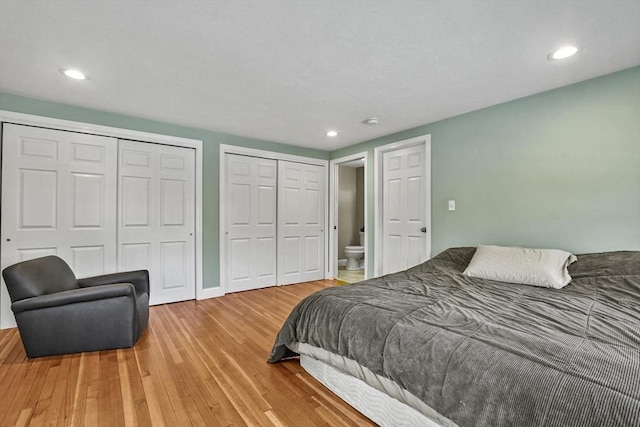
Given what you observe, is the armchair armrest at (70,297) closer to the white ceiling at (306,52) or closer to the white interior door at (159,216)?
the white interior door at (159,216)

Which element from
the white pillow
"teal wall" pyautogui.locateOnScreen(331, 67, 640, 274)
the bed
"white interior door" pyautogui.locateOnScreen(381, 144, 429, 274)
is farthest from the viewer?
"white interior door" pyautogui.locateOnScreen(381, 144, 429, 274)

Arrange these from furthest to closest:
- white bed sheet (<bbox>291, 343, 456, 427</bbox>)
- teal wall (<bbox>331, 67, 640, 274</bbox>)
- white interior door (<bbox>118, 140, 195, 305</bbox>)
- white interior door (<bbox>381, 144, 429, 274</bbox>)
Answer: white interior door (<bbox>381, 144, 429, 274</bbox>)
white interior door (<bbox>118, 140, 195, 305</bbox>)
teal wall (<bbox>331, 67, 640, 274</bbox>)
white bed sheet (<bbox>291, 343, 456, 427</bbox>)

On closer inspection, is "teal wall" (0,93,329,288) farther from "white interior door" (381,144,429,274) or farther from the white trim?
"white interior door" (381,144,429,274)

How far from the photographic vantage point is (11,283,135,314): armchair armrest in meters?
2.23

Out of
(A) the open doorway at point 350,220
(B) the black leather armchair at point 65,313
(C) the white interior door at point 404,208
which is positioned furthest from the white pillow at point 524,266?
(A) the open doorway at point 350,220

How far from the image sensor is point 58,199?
121 inches

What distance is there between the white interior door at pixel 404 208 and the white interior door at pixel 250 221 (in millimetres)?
1711

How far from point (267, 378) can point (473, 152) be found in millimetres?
3010

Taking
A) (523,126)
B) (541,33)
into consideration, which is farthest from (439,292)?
(523,126)

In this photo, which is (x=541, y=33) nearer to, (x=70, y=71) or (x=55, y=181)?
(x=70, y=71)

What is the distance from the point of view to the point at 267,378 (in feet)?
6.58

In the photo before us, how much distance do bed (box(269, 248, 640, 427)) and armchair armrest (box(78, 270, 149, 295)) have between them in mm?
1710

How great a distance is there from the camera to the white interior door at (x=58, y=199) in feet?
9.46

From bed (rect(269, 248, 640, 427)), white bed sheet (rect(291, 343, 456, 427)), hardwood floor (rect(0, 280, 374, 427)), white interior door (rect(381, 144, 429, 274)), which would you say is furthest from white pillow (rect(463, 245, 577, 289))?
hardwood floor (rect(0, 280, 374, 427))
